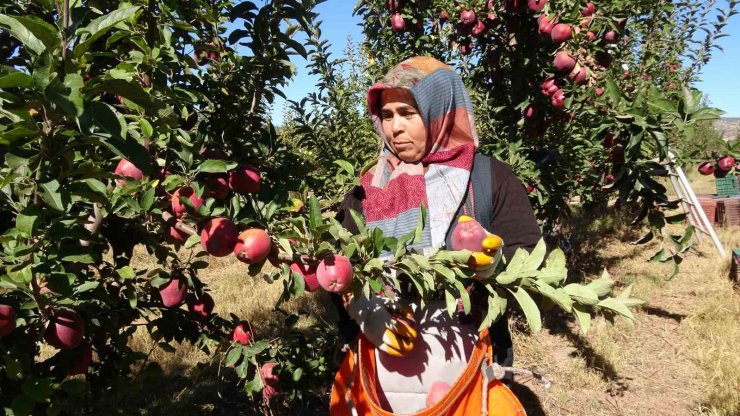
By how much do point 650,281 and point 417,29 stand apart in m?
3.64

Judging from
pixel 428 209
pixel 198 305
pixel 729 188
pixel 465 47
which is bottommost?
pixel 729 188

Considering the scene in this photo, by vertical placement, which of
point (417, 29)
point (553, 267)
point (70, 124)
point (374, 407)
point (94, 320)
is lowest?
point (374, 407)

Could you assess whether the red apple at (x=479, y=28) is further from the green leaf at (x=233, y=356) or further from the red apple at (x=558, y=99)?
the green leaf at (x=233, y=356)

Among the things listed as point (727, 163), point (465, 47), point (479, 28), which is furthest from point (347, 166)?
point (465, 47)

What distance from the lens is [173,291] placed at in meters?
1.54

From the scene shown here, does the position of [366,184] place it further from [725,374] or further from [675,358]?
[675,358]

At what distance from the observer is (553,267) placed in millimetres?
948

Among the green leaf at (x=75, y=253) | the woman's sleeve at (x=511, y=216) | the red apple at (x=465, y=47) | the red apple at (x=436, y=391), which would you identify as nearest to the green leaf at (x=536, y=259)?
the woman's sleeve at (x=511, y=216)

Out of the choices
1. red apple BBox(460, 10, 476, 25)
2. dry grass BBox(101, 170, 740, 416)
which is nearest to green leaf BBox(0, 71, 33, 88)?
dry grass BBox(101, 170, 740, 416)

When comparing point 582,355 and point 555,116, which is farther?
point 582,355

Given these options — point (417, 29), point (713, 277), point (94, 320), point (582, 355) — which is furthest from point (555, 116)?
point (713, 277)

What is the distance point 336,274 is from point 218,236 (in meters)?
0.26

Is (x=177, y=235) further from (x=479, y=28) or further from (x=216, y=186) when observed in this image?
(x=479, y=28)

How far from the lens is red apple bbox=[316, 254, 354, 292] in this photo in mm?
863
